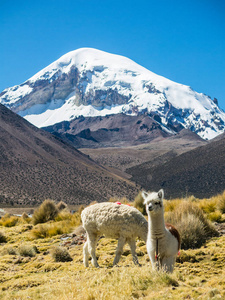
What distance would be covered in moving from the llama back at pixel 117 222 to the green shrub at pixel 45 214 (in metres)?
12.6

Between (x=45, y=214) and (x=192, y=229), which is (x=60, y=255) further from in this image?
(x=45, y=214)

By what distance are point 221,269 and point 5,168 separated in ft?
230

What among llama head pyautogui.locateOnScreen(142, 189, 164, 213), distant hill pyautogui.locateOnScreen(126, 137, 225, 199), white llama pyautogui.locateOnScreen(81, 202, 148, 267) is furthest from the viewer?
distant hill pyautogui.locateOnScreen(126, 137, 225, 199)

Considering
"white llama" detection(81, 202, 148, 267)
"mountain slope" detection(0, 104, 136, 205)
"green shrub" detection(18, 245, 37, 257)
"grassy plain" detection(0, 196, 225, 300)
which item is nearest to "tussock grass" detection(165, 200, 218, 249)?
"grassy plain" detection(0, 196, 225, 300)

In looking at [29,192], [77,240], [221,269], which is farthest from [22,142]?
[221,269]

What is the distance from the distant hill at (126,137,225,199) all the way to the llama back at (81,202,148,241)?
2173 inches

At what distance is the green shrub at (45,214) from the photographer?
2063cm

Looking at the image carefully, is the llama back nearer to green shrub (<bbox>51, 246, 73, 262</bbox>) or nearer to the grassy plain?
the grassy plain

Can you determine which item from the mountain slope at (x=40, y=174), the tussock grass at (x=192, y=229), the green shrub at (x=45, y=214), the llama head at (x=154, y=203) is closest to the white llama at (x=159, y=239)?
the llama head at (x=154, y=203)

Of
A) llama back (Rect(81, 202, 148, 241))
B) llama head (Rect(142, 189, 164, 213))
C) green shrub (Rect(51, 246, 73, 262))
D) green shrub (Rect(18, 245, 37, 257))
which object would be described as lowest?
green shrub (Rect(18, 245, 37, 257))

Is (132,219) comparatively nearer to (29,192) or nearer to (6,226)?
(6,226)

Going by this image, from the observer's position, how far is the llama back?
8.35m

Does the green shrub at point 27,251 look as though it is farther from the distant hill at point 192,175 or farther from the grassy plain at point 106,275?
the distant hill at point 192,175

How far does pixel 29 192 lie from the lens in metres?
63.9
